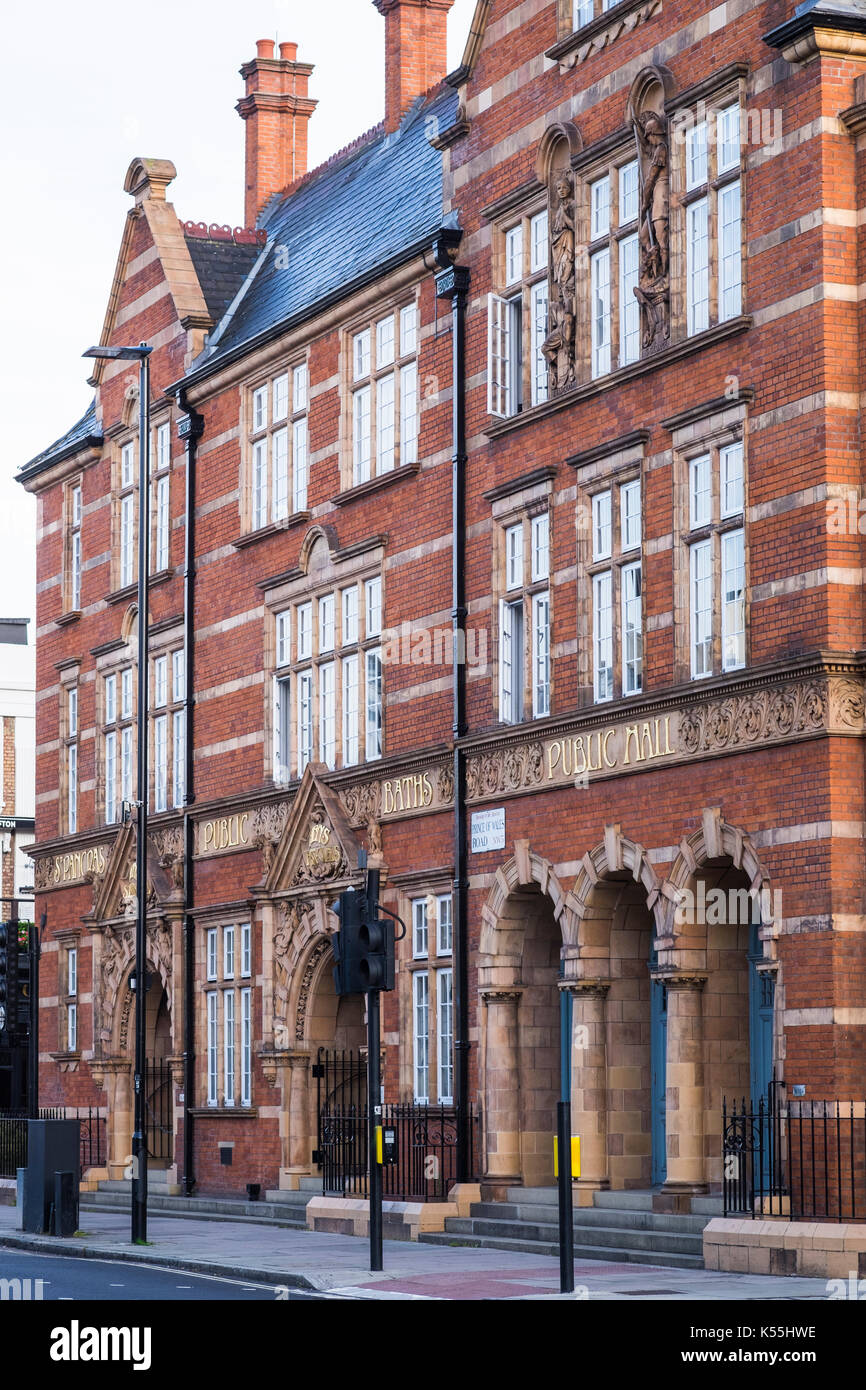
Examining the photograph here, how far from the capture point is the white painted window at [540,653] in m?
26.0

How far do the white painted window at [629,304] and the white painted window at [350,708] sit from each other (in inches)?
284

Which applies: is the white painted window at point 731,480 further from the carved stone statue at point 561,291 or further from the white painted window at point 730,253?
the carved stone statue at point 561,291

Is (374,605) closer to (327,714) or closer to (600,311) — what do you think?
(327,714)

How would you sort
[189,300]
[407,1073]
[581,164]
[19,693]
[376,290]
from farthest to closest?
[19,693], [189,300], [376,290], [407,1073], [581,164]

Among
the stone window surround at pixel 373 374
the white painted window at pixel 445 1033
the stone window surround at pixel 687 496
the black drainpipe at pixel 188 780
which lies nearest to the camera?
the stone window surround at pixel 687 496

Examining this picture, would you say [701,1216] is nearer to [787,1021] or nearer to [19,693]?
[787,1021]

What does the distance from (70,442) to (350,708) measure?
38.9 ft

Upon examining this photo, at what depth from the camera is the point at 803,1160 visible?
20609mm

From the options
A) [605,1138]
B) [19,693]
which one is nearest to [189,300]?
[605,1138]

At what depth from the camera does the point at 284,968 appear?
A: 103 feet

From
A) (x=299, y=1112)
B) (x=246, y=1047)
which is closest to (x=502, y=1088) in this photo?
(x=299, y=1112)

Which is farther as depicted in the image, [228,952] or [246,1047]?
[228,952]

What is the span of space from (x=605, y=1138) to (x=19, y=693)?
46780 millimetres

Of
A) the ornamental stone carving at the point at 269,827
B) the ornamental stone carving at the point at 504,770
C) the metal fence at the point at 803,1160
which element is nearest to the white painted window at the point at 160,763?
the ornamental stone carving at the point at 269,827
